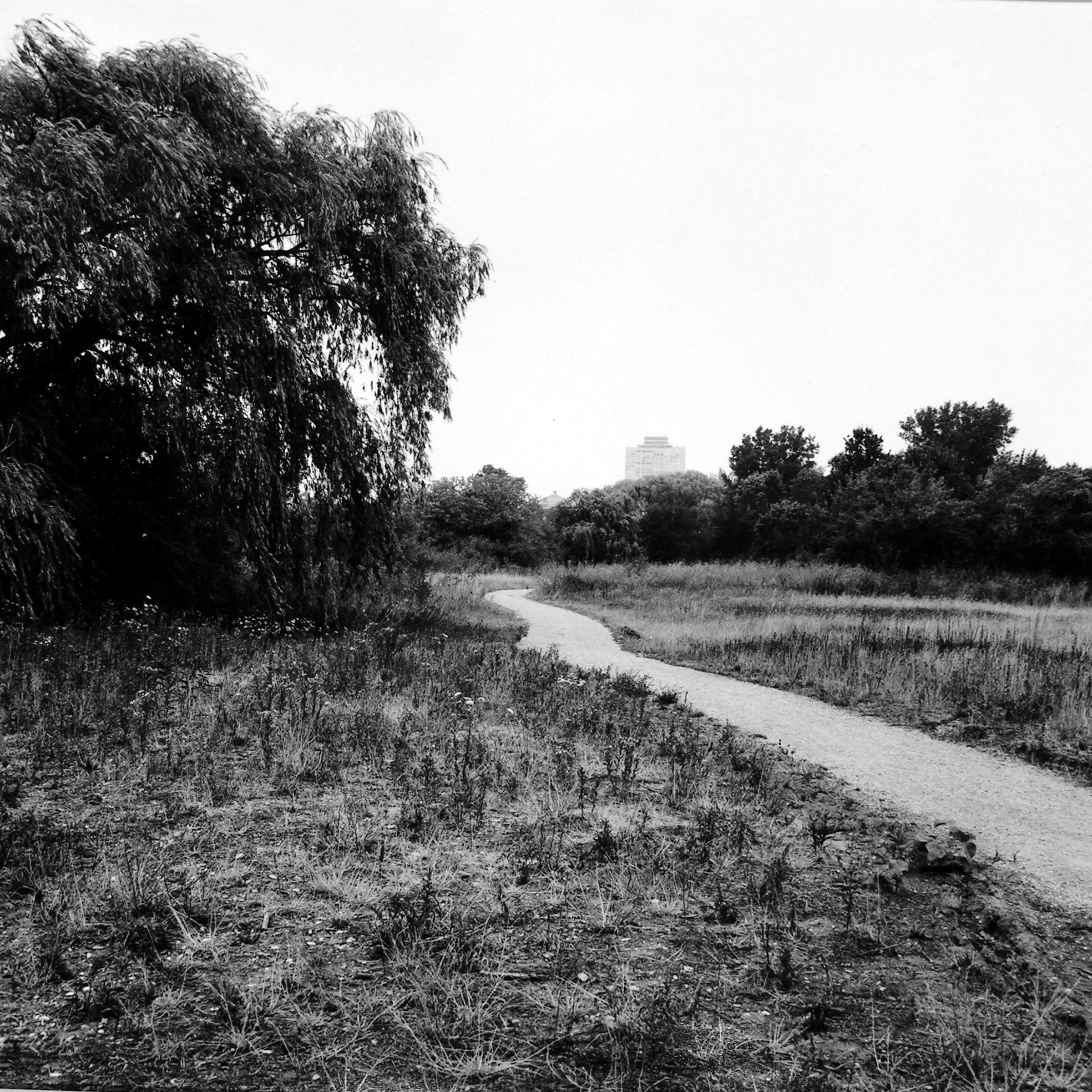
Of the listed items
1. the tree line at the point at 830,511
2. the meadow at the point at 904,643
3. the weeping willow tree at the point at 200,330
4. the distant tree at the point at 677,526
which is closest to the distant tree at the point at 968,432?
the tree line at the point at 830,511

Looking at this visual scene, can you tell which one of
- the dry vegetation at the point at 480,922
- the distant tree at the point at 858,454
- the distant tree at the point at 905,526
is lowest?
the dry vegetation at the point at 480,922

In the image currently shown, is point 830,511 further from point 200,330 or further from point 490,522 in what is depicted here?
point 200,330

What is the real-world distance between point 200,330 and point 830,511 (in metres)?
38.4

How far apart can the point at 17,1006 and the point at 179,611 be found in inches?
437

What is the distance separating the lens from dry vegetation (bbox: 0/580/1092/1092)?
9.55ft

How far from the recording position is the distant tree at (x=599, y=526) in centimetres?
5456

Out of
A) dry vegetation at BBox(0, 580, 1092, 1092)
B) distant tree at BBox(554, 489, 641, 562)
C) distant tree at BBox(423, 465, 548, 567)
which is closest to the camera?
dry vegetation at BBox(0, 580, 1092, 1092)

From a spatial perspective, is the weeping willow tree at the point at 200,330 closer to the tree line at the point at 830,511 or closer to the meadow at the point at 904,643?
the meadow at the point at 904,643

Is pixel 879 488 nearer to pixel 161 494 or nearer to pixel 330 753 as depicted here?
pixel 161 494

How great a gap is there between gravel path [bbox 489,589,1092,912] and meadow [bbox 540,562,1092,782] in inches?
23.2

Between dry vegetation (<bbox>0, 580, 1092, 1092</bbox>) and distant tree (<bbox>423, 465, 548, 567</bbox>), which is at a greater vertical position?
distant tree (<bbox>423, 465, 548, 567</bbox>)

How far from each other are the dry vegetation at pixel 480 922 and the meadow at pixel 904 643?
13.2 feet

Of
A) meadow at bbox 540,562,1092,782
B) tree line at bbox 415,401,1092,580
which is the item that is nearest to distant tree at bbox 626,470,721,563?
tree line at bbox 415,401,1092,580

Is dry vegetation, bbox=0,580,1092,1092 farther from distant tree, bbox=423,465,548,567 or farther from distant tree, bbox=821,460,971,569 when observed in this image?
distant tree, bbox=423,465,548,567
